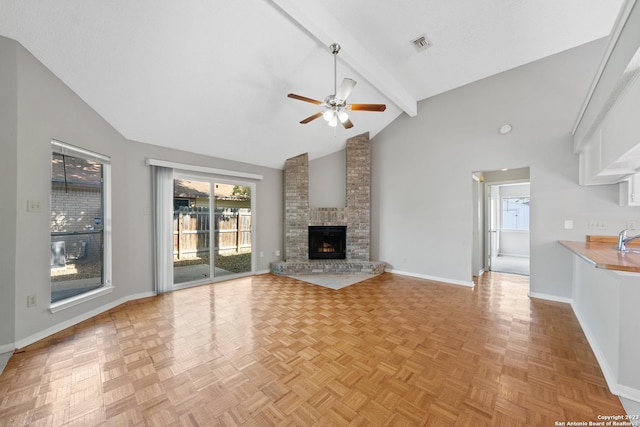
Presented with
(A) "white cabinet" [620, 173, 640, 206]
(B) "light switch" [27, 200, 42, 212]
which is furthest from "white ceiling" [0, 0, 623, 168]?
(A) "white cabinet" [620, 173, 640, 206]

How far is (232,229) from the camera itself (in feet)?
15.8

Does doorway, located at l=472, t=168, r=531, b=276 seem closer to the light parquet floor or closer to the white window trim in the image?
the light parquet floor

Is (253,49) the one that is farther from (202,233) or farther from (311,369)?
(311,369)

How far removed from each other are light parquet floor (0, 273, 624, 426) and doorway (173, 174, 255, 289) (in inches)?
46.1

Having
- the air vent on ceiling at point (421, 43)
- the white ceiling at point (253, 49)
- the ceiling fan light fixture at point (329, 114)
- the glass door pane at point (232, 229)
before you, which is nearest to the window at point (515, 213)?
the white ceiling at point (253, 49)

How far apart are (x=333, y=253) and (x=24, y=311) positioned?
14.8ft

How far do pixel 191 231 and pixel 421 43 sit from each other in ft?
15.1

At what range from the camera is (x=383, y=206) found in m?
5.38

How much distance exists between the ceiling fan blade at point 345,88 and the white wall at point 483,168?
2.70 metres

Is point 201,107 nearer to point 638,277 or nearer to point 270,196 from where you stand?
point 270,196

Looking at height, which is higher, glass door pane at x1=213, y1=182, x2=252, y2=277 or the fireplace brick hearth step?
glass door pane at x1=213, y1=182, x2=252, y2=277

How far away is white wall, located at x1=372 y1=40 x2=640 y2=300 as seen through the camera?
338 cm

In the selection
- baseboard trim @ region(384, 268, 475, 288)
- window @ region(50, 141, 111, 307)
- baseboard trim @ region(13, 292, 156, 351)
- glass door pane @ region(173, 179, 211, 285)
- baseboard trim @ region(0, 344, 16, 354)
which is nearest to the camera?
baseboard trim @ region(0, 344, 16, 354)

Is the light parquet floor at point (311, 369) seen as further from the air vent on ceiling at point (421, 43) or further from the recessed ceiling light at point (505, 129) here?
the air vent on ceiling at point (421, 43)
